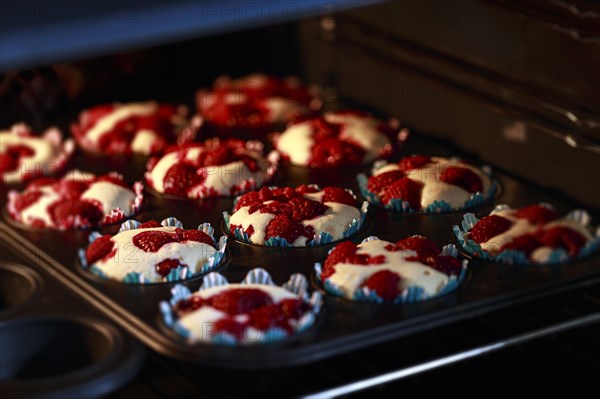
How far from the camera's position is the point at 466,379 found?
3168 mm

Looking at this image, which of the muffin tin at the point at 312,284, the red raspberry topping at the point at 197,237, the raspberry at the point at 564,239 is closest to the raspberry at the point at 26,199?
the muffin tin at the point at 312,284

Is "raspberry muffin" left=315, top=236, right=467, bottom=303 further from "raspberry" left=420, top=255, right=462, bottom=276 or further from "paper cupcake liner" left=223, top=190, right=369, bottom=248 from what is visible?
"paper cupcake liner" left=223, top=190, right=369, bottom=248

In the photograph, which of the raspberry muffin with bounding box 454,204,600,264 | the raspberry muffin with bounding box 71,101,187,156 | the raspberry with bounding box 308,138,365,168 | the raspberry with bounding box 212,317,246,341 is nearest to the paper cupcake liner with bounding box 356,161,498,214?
the raspberry muffin with bounding box 454,204,600,264

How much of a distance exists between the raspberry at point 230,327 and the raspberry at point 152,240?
23.6 inches

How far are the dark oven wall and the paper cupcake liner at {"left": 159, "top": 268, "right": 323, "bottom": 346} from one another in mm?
1297

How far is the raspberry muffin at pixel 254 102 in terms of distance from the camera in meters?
5.12

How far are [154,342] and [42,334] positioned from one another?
1.37 feet

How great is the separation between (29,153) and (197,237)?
4.94 ft

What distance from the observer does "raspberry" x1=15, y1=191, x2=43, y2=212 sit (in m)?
4.02

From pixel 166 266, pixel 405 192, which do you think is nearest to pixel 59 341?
pixel 166 266

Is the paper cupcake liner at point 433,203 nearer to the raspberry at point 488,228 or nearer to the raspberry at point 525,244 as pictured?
the raspberry at point 488,228

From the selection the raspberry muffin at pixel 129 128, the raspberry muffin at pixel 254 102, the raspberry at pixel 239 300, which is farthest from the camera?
the raspberry muffin at pixel 254 102

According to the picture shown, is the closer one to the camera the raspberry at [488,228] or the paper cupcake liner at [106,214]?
the raspberry at [488,228]

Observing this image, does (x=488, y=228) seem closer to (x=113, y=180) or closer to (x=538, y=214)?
(x=538, y=214)
